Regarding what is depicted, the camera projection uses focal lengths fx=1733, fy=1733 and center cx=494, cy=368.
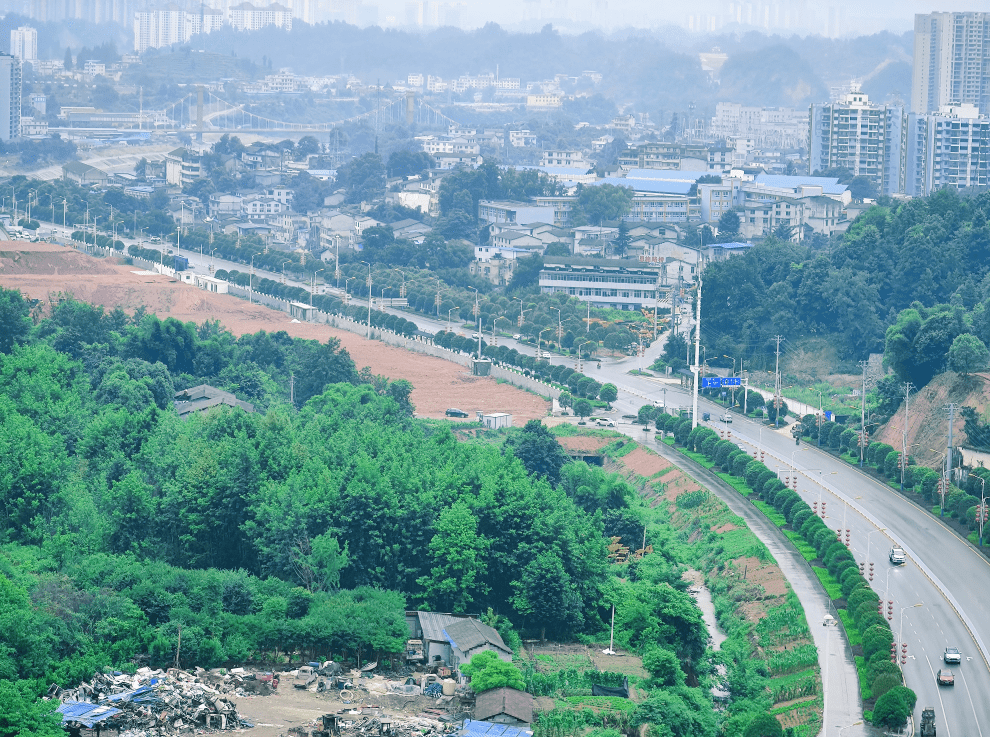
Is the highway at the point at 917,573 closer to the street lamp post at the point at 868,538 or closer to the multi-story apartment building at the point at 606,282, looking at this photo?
the street lamp post at the point at 868,538

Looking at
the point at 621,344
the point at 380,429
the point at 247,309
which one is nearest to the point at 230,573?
the point at 380,429

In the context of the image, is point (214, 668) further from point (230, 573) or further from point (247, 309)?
point (247, 309)

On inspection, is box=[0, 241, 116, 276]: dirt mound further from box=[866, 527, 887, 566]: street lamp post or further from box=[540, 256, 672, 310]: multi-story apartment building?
box=[866, 527, 887, 566]: street lamp post

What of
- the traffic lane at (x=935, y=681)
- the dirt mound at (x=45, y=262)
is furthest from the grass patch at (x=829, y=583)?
the dirt mound at (x=45, y=262)

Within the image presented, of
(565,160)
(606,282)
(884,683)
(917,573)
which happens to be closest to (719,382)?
(917,573)

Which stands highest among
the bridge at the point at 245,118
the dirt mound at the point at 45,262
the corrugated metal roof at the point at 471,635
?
the bridge at the point at 245,118

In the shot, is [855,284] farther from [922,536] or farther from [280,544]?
[280,544]

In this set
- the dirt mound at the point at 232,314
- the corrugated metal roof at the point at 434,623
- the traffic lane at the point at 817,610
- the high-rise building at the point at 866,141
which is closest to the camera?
the traffic lane at the point at 817,610

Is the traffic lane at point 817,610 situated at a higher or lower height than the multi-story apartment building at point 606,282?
lower
